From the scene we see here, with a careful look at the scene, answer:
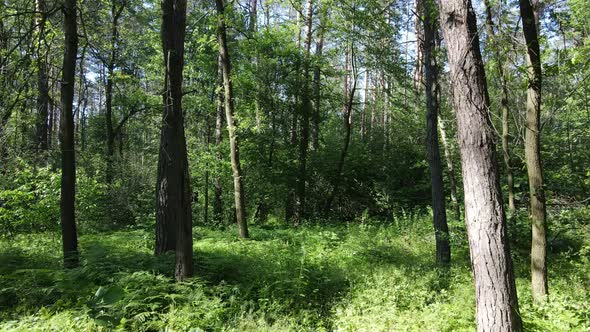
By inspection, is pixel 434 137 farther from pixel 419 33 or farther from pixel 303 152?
pixel 303 152

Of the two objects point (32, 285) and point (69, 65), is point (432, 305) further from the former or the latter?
point (69, 65)

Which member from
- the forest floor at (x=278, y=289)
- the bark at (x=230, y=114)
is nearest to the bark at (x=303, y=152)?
the bark at (x=230, y=114)

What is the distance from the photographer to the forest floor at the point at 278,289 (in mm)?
4574

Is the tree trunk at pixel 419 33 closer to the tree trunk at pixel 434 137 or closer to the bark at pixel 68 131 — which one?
the tree trunk at pixel 434 137

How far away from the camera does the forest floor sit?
4574 millimetres

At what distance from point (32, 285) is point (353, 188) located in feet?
36.6

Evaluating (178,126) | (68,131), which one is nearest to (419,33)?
(178,126)

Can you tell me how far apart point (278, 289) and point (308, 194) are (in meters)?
8.38

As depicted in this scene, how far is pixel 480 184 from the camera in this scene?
3.71 metres

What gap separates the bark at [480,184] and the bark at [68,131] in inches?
226

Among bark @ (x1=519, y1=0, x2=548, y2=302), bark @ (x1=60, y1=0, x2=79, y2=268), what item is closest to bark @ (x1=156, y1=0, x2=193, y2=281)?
bark @ (x1=60, y1=0, x2=79, y2=268)

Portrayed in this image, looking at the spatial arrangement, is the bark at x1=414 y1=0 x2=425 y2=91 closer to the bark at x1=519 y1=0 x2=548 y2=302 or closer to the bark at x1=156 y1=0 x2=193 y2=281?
the bark at x1=519 y1=0 x2=548 y2=302

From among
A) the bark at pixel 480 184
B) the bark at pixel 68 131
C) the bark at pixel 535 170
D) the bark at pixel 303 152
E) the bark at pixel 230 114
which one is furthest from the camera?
the bark at pixel 303 152

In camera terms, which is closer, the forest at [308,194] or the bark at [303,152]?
the forest at [308,194]
